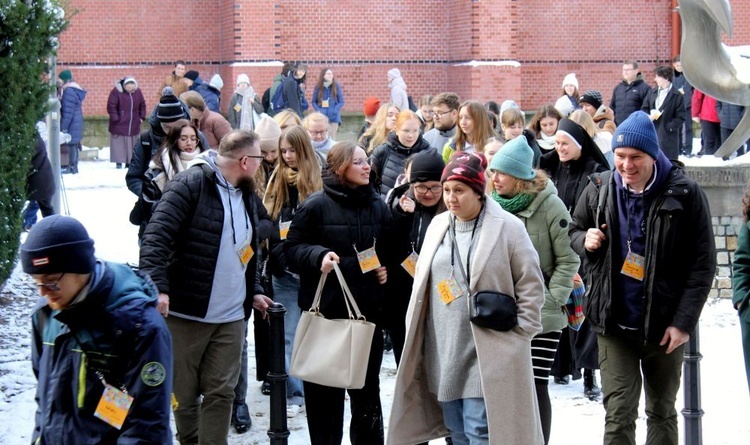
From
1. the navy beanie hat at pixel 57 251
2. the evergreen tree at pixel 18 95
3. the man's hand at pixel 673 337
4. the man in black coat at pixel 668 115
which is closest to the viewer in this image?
the navy beanie hat at pixel 57 251

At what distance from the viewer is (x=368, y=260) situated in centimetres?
629

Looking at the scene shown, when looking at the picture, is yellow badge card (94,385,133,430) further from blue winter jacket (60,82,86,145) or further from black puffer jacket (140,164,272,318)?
blue winter jacket (60,82,86,145)

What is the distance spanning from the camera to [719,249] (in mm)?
11430

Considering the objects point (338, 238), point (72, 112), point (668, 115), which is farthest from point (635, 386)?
point (72, 112)

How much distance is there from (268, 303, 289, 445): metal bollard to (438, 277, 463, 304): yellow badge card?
913 mm

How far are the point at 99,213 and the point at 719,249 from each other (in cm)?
865

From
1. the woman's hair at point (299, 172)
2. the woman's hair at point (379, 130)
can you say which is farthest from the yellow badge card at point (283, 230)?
the woman's hair at point (379, 130)

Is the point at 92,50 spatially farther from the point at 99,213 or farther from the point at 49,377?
the point at 49,377

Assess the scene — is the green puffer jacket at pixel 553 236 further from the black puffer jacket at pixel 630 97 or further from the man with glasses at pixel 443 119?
the black puffer jacket at pixel 630 97

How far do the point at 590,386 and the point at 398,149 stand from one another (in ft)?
7.93

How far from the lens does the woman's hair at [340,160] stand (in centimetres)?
632

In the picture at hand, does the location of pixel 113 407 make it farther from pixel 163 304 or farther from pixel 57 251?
pixel 163 304

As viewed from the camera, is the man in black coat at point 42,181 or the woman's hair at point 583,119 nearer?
the woman's hair at point 583,119

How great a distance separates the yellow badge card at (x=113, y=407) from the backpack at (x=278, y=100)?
739 inches
